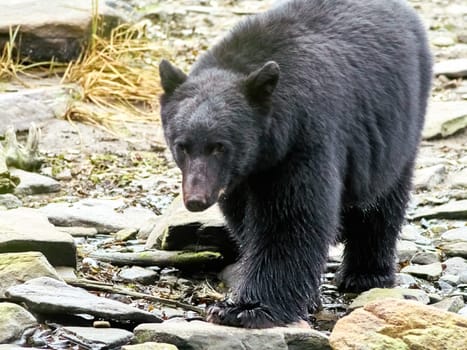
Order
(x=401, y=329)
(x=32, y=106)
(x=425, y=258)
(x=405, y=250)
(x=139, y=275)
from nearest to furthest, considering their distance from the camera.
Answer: (x=401, y=329) < (x=139, y=275) < (x=425, y=258) < (x=405, y=250) < (x=32, y=106)

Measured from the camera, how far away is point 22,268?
6777mm

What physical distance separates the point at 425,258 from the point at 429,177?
77.6 inches

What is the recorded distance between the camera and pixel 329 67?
7.05 meters

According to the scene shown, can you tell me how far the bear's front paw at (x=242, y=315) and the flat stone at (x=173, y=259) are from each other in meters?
1.25

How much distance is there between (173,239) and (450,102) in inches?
203

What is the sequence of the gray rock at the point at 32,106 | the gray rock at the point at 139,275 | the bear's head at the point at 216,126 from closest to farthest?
1. the bear's head at the point at 216,126
2. the gray rock at the point at 139,275
3. the gray rock at the point at 32,106

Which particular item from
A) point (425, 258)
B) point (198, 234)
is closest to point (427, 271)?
point (425, 258)

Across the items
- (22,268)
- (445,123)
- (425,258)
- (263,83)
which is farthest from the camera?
(445,123)

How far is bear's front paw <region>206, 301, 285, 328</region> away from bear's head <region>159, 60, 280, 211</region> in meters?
0.62

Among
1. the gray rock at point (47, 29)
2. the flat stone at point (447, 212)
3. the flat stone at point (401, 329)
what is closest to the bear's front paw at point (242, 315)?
the flat stone at point (401, 329)

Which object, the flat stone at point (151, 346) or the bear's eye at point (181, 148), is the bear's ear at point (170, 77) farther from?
the flat stone at point (151, 346)

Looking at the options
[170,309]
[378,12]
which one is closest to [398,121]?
[378,12]

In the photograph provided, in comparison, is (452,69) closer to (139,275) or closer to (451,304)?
(451,304)

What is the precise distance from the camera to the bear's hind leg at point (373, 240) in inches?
316
